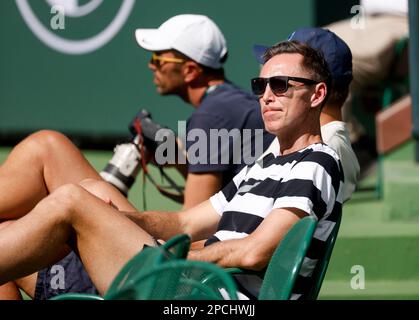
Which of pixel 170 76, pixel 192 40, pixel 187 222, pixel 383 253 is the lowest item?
pixel 383 253

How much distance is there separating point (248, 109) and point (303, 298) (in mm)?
1727

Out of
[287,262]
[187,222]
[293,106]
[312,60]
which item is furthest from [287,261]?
[187,222]

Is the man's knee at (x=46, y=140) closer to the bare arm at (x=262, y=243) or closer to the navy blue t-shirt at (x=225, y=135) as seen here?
the navy blue t-shirt at (x=225, y=135)

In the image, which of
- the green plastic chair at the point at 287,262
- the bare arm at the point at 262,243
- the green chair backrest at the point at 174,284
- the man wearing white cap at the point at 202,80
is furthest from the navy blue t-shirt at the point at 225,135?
the green chair backrest at the point at 174,284

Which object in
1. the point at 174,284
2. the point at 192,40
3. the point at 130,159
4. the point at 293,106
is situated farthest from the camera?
the point at 192,40

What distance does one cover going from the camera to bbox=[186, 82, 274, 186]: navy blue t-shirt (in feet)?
16.0

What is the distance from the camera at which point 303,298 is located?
348cm

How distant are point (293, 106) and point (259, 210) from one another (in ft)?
1.25

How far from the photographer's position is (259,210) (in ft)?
11.9

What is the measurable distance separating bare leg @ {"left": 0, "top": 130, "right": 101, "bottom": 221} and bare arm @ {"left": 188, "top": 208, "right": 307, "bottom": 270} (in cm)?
116

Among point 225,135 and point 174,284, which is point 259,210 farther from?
point 225,135

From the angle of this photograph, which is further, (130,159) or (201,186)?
(130,159)

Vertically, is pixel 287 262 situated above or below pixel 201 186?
above

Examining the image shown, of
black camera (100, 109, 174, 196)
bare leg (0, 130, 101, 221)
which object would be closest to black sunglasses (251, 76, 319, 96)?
bare leg (0, 130, 101, 221)
